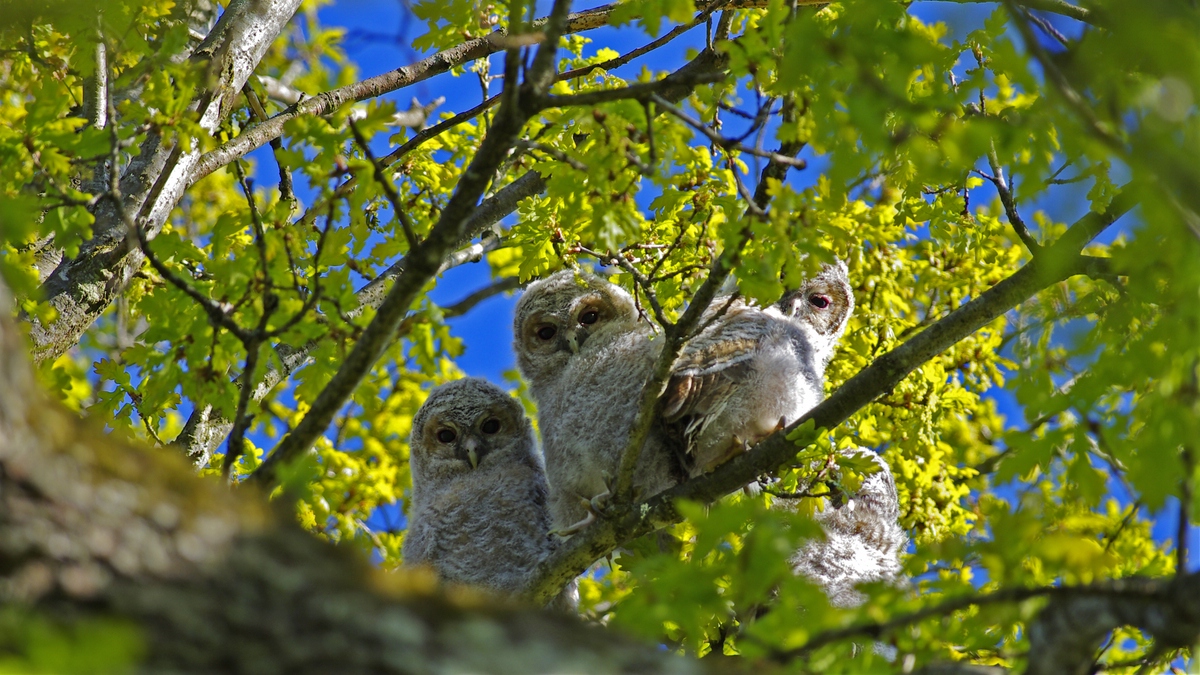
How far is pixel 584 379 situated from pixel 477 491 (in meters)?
1.14

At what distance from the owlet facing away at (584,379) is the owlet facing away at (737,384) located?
0.31 meters

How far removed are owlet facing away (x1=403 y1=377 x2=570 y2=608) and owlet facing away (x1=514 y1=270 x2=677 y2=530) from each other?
1.52ft

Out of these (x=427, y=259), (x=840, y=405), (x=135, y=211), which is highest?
(x=135, y=211)

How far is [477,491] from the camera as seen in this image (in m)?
6.30

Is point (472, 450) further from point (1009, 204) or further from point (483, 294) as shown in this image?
point (1009, 204)

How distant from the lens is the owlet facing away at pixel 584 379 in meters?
5.33

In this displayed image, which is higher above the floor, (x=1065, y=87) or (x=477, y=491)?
(x=477, y=491)

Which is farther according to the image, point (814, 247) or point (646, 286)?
point (646, 286)

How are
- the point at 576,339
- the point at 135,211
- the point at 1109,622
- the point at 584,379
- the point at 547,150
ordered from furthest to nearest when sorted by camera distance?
the point at 576,339 < the point at 584,379 < the point at 135,211 < the point at 547,150 < the point at 1109,622

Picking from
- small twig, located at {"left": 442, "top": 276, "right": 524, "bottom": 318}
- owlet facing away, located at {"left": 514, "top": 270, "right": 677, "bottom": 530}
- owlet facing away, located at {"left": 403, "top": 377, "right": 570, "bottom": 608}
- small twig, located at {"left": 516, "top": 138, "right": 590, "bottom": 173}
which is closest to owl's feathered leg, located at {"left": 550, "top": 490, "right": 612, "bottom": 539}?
owlet facing away, located at {"left": 514, "top": 270, "right": 677, "bottom": 530}

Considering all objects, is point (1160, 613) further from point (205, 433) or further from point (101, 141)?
point (205, 433)

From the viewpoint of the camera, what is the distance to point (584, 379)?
18.8ft

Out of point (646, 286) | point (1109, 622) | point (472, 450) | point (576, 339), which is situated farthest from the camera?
point (472, 450)

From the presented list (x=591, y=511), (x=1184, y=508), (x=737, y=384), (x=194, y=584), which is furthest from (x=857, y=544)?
(x=194, y=584)
